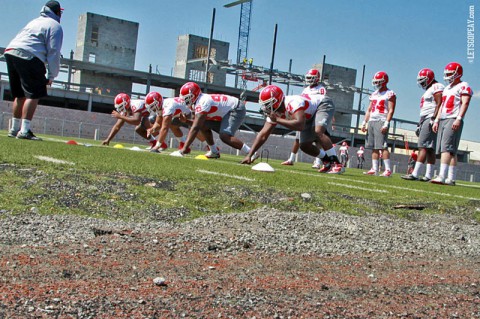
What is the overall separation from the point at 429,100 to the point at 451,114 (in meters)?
1.07

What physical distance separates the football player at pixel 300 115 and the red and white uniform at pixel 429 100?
206 cm

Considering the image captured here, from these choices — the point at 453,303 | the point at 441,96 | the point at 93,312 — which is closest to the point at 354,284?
the point at 453,303

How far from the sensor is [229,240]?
4035 millimetres

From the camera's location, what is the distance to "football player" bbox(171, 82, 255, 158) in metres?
13.2

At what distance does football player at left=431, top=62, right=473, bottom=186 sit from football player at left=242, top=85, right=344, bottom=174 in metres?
1.94

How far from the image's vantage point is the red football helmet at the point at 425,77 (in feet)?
40.5

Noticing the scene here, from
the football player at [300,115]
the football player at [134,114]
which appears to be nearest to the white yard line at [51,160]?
the football player at [300,115]

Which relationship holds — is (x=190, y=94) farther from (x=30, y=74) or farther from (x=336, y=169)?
(x=30, y=74)

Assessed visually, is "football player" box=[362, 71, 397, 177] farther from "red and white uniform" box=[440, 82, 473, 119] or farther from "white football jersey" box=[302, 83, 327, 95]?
"red and white uniform" box=[440, 82, 473, 119]

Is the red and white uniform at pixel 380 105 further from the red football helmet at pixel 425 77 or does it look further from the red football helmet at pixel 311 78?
the red football helmet at pixel 311 78

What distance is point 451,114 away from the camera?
11227 mm

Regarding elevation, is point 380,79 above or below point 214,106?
above

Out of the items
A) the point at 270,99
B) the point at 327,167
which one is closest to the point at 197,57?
the point at 327,167

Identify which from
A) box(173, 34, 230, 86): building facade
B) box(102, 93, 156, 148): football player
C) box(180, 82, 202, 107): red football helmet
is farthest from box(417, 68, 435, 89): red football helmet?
box(173, 34, 230, 86): building facade
